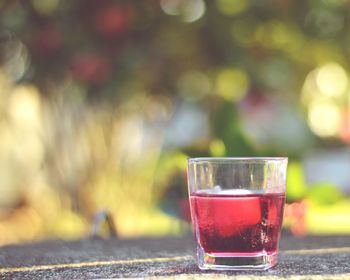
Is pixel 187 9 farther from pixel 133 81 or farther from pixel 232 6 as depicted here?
pixel 133 81

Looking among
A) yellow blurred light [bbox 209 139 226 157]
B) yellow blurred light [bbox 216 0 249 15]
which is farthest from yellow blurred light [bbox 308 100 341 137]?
yellow blurred light [bbox 209 139 226 157]

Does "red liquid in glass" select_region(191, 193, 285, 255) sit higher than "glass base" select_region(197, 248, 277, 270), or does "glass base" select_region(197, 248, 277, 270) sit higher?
"red liquid in glass" select_region(191, 193, 285, 255)

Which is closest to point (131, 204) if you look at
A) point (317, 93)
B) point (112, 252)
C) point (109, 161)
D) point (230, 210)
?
point (109, 161)

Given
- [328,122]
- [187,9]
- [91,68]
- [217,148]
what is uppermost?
[187,9]

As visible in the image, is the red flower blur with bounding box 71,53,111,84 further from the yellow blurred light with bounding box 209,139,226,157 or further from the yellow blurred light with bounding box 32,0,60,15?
→ the yellow blurred light with bounding box 209,139,226,157

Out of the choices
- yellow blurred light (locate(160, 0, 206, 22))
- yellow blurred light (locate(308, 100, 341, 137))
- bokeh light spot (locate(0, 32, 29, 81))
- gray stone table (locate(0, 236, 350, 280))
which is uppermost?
yellow blurred light (locate(160, 0, 206, 22))

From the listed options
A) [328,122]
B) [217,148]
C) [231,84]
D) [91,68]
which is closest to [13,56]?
[91,68]

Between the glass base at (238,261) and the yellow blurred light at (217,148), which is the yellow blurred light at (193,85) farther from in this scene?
the glass base at (238,261)

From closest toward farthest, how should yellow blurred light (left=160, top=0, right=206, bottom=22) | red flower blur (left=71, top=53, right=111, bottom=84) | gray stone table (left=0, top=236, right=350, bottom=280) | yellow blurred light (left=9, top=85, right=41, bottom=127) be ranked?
gray stone table (left=0, top=236, right=350, bottom=280) → red flower blur (left=71, top=53, right=111, bottom=84) → yellow blurred light (left=160, top=0, right=206, bottom=22) → yellow blurred light (left=9, top=85, right=41, bottom=127)
